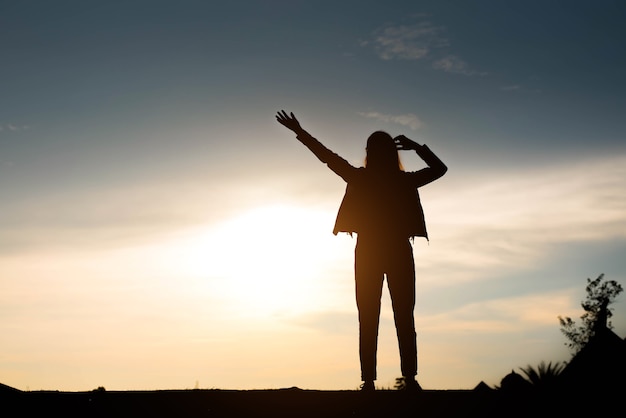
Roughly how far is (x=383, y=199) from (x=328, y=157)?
958 millimetres

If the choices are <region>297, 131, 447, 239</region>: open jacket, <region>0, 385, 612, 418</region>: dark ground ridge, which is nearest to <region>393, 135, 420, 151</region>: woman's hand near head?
<region>297, 131, 447, 239</region>: open jacket

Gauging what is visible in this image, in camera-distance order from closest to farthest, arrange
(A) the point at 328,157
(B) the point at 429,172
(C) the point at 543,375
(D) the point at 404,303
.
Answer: (C) the point at 543,375 → (D) the point at 404,303 → (B) the point at 429,172 → (A) the point at 328,157

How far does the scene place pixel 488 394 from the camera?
7902 mm

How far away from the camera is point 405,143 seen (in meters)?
10.2

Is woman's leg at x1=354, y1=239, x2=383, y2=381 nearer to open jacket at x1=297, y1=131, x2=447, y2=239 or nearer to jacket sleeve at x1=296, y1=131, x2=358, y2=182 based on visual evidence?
open jacket at x1=297, y1=131, x2=447, y2=239

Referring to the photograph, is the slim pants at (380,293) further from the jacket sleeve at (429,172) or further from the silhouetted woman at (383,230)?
the jacket sleeve at (429,172)

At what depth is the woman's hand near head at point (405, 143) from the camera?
1019 centimetres

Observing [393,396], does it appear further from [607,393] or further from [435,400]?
[607,393]

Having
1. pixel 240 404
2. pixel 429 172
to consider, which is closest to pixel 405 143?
pixel 429 172

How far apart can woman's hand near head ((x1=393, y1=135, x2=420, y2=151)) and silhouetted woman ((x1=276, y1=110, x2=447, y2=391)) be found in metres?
0.25

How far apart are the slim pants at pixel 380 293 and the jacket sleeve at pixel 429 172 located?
2.70 ft

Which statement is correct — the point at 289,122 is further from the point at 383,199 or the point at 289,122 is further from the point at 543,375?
the point at 543,375

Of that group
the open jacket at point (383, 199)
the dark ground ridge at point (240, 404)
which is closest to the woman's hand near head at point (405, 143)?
the open jacket at point (383, 199)

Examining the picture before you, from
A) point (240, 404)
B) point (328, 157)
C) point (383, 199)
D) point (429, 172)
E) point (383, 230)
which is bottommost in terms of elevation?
point (240, 404)
